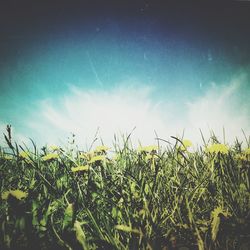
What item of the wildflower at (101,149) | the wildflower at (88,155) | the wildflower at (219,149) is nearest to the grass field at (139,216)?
the wildflower at (219,149)

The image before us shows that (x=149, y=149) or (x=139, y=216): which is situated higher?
(x=149, y=149)

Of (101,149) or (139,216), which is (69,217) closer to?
(139,216)

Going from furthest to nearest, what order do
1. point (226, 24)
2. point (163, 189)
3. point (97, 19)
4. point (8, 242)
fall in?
point (226, 24), point (97, 19), point (163, 189), point (8, 242)

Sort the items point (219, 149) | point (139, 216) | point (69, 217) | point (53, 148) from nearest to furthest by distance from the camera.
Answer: point (69, 217) < point (139, 216) < point (219, 149) < point (53, 148)

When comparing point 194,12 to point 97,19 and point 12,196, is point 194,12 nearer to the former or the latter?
point 97,19

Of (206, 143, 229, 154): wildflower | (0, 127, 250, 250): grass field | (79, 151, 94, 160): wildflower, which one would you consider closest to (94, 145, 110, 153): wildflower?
(79, 151, 94, 160): wildflower

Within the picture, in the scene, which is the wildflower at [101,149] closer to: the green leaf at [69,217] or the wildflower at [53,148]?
the wildflower at [53,148]

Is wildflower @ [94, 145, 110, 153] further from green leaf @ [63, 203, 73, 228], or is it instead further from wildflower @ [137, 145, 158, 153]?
green leaf @ [63, 203, 73, 228]

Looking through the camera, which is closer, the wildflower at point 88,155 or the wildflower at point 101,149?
the wildflower at point 88,155

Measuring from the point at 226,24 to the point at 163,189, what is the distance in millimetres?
2093

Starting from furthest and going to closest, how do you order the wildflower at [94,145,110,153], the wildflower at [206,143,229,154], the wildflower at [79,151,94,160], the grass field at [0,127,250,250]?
the wildflower at [94,145,110,153] < the wildflower at [79,151,94,160] < the wildflower at [206,143,229,154] < the grass field at [0,127,250,250]

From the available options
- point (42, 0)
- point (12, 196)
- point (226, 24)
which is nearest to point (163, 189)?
point (12, 196)

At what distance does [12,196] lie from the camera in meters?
1.03

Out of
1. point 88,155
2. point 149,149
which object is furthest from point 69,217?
point 149,149
